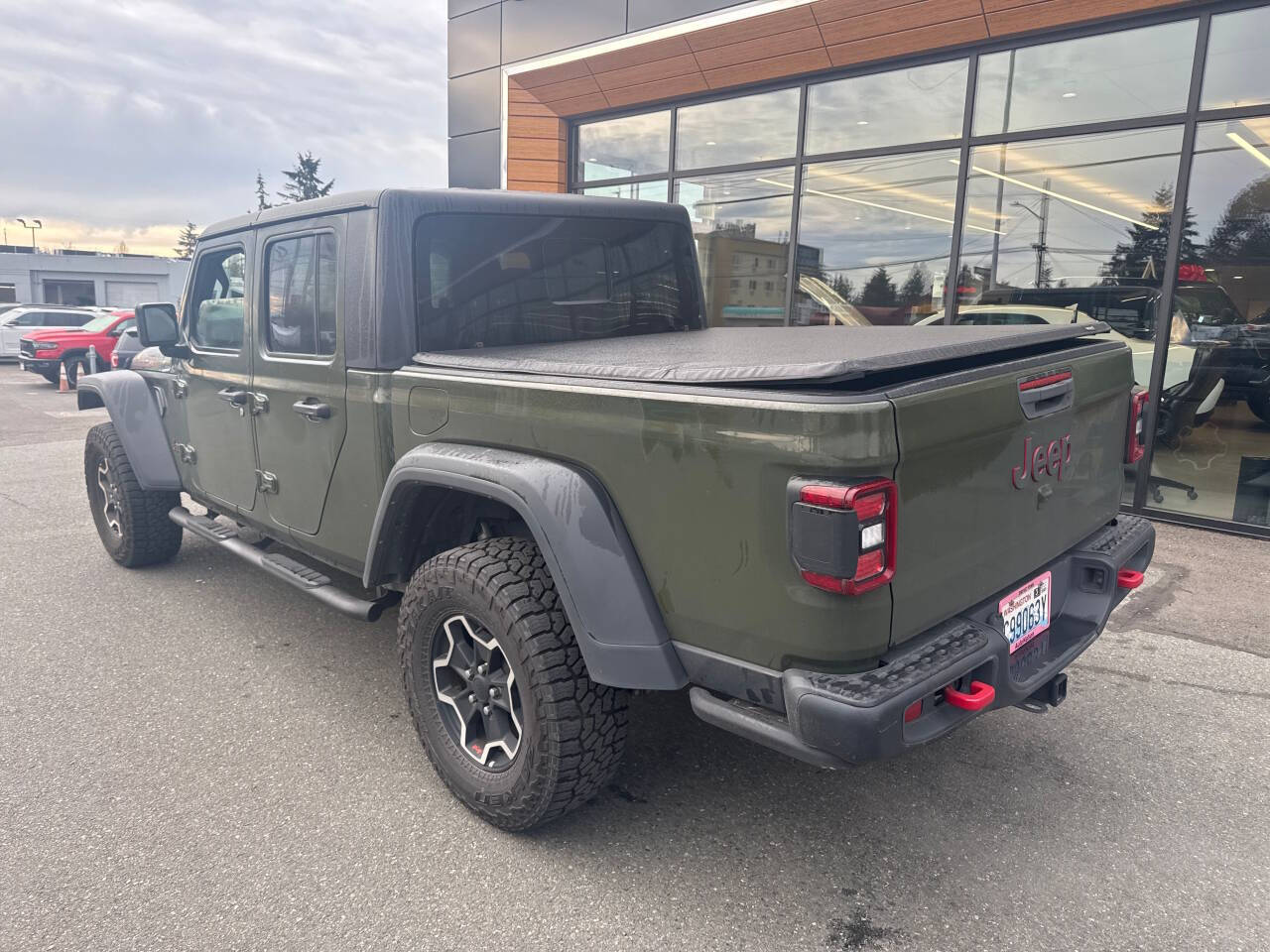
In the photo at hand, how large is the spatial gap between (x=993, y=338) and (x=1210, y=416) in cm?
496

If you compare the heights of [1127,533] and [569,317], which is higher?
[569,317]

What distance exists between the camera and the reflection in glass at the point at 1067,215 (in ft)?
20.9

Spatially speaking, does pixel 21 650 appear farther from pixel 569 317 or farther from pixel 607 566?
pixel 607 566

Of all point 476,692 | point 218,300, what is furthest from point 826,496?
point 218,300

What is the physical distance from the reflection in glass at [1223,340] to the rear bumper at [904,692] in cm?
465

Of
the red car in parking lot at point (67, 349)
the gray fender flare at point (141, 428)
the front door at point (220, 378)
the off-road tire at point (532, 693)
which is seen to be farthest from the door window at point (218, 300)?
the red car in parking lot at point (67, 349)

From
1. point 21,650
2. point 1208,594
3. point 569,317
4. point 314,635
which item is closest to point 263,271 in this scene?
point 569,317

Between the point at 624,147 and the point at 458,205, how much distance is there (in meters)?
7.60

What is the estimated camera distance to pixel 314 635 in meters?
4.14

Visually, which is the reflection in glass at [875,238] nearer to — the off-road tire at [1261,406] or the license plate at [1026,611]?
the off-road tire at [1261,406]

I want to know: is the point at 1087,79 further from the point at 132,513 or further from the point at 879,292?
the point at 132,513

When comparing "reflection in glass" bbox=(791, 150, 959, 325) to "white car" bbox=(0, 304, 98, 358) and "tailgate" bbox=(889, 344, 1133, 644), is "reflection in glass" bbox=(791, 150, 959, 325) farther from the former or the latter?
"white car" bbox=(0, 304, 98, 358)

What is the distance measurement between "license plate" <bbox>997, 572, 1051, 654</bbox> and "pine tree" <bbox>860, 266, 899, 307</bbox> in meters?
5.80

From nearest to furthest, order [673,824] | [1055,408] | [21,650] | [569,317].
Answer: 1. [1055,408]
2. [673,824]
3. [569,317]
4. [21,650]
